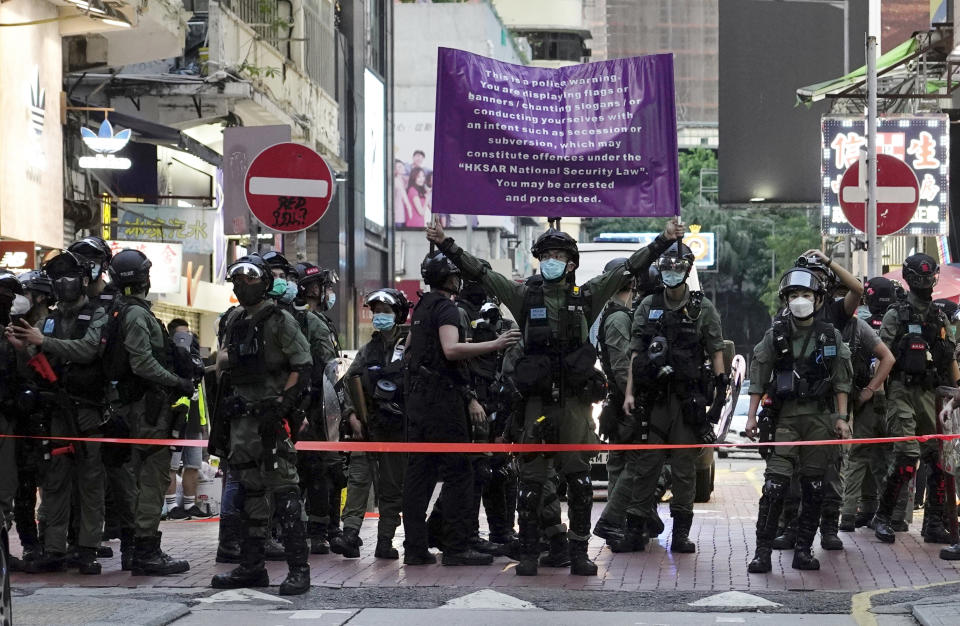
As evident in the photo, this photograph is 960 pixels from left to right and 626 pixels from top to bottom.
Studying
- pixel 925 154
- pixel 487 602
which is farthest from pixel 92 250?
pixel 925 154

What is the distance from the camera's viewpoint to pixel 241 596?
898 cm

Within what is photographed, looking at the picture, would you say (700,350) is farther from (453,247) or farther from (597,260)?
(597,260)

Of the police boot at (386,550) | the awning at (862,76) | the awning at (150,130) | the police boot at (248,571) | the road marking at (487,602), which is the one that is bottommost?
the police boot at (386,550)

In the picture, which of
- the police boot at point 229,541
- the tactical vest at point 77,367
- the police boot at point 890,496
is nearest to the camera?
the tactical vest at point 77,367

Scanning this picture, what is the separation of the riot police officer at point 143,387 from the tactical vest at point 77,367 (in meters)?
0.10

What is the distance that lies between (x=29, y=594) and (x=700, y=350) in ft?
14.4

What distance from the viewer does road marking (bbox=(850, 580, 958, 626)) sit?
8.16 meters

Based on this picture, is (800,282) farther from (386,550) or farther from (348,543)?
(348,543)

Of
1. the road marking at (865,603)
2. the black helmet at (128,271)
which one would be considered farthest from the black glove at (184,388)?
the road marking at (865,603)

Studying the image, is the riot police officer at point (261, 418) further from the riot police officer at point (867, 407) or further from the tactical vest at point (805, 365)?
the riot police officer at point (867, 407)

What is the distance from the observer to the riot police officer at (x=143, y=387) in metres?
9.89

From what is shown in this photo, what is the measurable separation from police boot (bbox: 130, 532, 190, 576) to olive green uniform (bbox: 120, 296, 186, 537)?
0.05 m

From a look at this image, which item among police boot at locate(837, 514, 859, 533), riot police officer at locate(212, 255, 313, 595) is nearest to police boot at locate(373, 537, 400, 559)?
riot police officer at locate(212, 255, 313, 595)

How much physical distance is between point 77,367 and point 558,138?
3.33 metres
